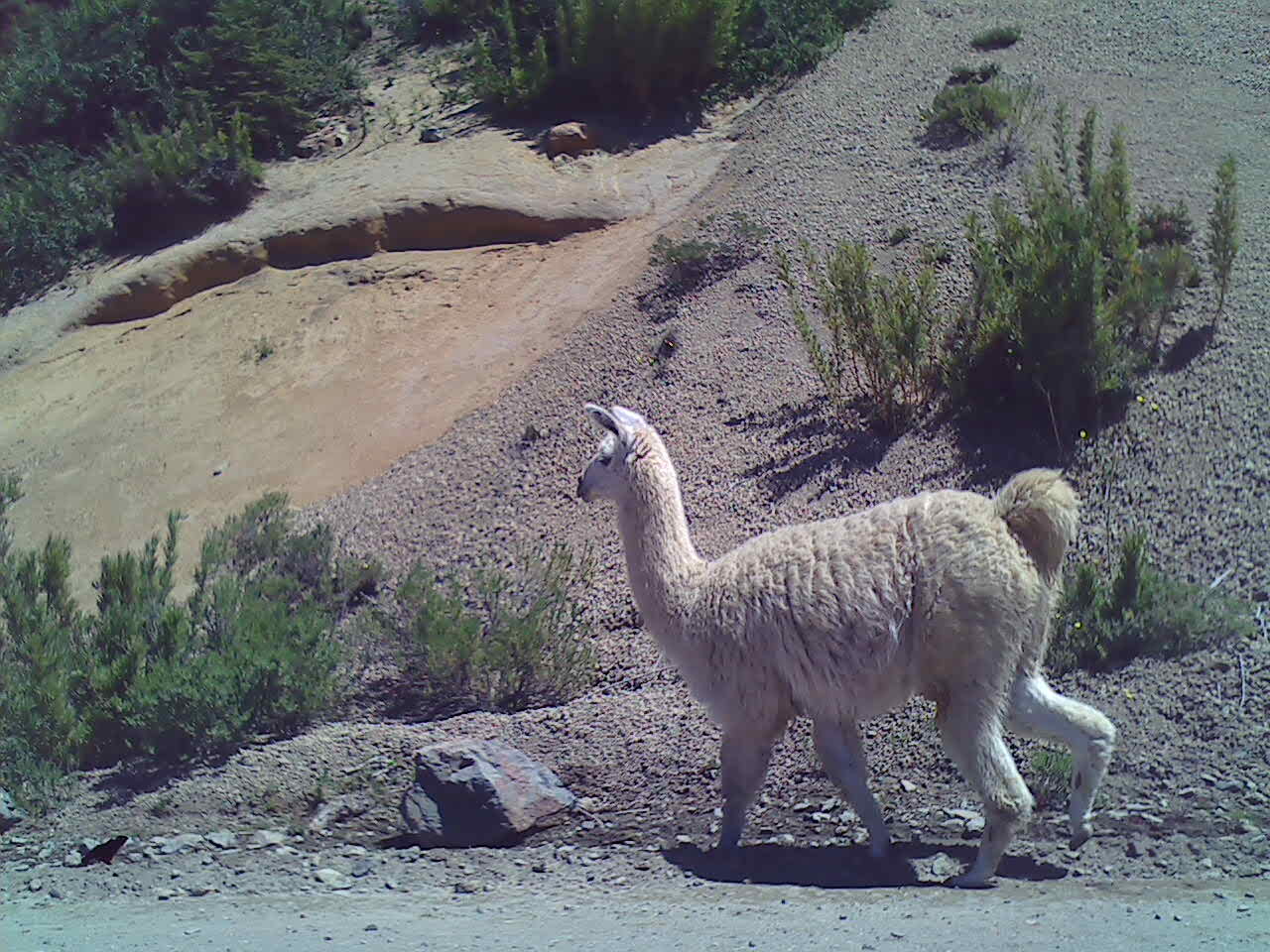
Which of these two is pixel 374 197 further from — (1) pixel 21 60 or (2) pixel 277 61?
(1) pixel 21 60

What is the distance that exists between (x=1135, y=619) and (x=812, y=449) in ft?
13.6

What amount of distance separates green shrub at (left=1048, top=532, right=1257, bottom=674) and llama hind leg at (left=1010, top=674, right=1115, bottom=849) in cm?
159

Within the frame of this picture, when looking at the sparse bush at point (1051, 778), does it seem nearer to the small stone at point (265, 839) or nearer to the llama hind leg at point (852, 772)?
the llama hind leg at point (852, 772)

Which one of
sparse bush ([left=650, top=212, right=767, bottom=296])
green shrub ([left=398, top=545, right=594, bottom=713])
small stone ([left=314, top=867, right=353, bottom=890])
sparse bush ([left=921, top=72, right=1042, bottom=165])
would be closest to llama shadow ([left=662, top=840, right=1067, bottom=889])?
small stone ([left=314, top=867, right=353, bottom=890])

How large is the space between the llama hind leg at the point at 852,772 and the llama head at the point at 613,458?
1.70m

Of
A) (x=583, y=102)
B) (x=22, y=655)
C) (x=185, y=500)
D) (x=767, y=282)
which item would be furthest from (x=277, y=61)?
(x=22, y=655)

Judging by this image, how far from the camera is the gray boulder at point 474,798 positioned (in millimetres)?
8688

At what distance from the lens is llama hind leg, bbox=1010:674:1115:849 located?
749cm

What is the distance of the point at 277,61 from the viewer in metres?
22.9

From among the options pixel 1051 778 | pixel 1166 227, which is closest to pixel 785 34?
pixel 1166 227

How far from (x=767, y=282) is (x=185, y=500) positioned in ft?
22.8

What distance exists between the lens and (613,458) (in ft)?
27.0

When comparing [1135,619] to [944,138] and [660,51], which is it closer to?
[944,138]

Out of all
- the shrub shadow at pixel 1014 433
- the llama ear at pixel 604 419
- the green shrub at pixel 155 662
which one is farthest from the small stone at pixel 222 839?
the shrub shadow at pixel 1014 433
